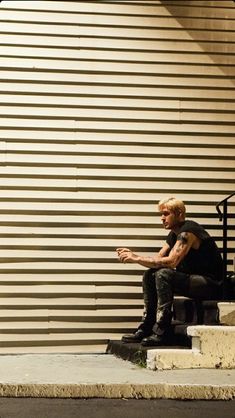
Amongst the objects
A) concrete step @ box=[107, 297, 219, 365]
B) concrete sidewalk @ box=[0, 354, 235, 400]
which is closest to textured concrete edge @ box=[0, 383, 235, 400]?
concrete sidewalk @ box=[0, 354, 235, 400]

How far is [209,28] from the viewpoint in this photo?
9133mm

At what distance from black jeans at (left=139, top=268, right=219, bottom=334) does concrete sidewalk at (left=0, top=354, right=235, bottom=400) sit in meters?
0.64

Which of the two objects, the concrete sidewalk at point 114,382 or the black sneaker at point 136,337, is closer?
the concrete sidewalk at point 114,382

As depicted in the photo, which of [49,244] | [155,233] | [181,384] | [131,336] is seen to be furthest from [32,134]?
[181,384]

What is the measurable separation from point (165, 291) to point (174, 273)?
0.70ft

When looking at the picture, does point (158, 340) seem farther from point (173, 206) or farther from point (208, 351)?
point (173, 206)

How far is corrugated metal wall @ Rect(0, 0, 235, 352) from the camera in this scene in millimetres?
8531

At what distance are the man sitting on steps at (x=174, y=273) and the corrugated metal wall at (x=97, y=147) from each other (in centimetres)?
75

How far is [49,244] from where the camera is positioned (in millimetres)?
8578

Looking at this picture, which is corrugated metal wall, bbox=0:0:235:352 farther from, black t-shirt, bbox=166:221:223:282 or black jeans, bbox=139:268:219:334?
black t-shirt, bbox=166:221:223:282

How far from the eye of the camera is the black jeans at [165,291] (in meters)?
7.54

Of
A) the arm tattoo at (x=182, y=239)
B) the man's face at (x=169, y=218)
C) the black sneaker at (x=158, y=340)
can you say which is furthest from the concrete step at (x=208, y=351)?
the man's face at (x=169, y=218)

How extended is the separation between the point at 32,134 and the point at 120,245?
5.31ft

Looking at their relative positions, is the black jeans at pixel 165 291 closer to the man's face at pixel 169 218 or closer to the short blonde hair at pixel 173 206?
the man's face at pixel 169 218
